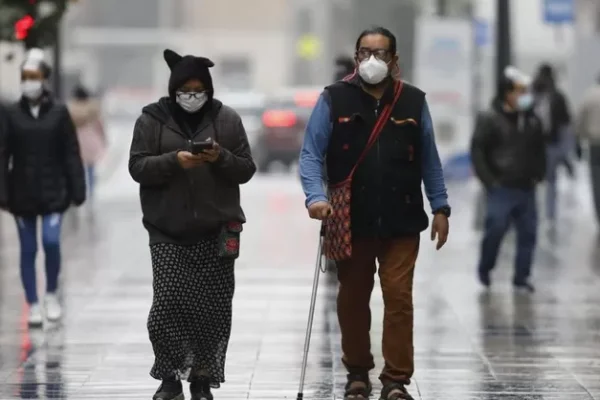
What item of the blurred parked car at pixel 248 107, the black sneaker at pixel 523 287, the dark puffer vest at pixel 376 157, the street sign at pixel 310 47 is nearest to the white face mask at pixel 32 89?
the dark puffer vest at pixel 376 157

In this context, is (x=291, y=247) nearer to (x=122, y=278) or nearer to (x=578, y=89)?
(x=122, y=278)

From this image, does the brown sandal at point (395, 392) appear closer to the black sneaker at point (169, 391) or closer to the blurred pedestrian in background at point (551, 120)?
the black sneaker at point (169, 391)

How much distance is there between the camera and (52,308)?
13094 millimetres

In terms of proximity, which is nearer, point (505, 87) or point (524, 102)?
point (505, 87)

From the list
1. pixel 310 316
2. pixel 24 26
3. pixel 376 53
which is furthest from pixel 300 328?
pixel 24 26

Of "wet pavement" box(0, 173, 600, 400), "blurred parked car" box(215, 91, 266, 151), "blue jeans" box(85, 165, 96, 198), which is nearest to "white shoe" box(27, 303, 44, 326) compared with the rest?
"wet pavement" box(0, 173, 600, 400)

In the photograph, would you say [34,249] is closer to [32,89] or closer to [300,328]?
[32,89]

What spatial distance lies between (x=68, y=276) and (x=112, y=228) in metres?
6.23

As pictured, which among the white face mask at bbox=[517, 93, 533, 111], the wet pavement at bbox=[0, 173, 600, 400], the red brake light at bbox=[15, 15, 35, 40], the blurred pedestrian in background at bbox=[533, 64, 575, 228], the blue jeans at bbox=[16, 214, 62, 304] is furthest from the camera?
the blurred pedestrian in background at bbox=[533, 64, 575, 228]

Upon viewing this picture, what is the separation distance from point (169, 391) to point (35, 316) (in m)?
3.84

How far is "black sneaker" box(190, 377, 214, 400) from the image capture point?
30.4 ft

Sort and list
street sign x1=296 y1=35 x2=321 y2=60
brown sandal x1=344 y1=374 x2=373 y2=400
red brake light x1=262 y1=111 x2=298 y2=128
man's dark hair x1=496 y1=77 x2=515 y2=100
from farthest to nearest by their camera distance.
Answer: street sign x1=296 y1=35 x2=321 y2=60
red brake light x1=262 y1=111 x2=298 y2=128
man's dark hair x1=496 y1=77 x2=515 y2=100
brown sandal x1=344 y1=374 x2=373 y2=400

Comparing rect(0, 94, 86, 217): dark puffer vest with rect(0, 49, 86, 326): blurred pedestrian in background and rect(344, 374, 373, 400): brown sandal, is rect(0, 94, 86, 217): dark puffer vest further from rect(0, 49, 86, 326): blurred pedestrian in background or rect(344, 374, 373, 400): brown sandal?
rect(344, 374, 373, 400): brown sandal

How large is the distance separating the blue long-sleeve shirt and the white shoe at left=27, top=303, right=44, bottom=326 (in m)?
3.95
